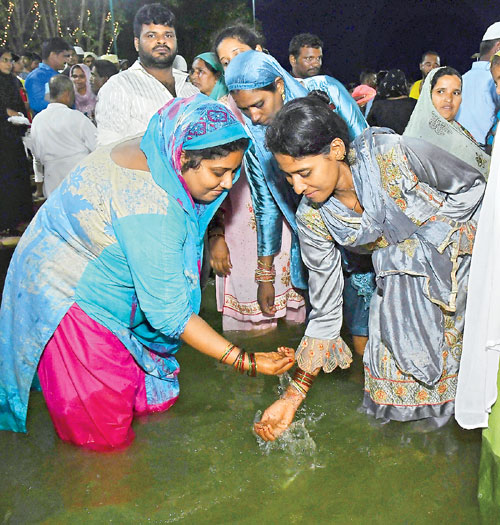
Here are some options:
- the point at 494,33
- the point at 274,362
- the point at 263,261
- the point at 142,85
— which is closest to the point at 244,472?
the point at 274,362

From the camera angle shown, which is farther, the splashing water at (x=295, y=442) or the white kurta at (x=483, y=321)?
the splashing water at (x=295, y=442)

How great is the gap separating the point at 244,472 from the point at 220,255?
1.31 meters

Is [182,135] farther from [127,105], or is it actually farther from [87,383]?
[127,105]

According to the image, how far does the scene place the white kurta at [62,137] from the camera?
4805 mm

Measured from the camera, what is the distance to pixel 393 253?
238cm

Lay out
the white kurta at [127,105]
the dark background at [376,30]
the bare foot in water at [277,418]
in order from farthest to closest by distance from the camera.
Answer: the dark background at [376,30] → the white kurta at [127,105] → the bare foot in water at [277,418]

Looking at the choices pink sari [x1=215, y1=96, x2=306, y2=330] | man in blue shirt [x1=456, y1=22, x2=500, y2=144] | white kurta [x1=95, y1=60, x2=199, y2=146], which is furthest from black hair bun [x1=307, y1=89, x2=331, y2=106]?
man in blue shirt [x1=456, y1=22, x2=500, y2=144]

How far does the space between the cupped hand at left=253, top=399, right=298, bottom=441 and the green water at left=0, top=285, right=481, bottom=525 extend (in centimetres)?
20

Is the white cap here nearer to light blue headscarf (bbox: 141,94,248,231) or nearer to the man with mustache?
the man with mustache

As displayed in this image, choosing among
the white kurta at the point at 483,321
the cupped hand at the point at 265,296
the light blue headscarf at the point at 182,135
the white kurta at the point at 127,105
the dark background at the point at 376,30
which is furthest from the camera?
the dark background at the point at 376,30

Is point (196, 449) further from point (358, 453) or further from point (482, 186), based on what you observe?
point (482, 186)

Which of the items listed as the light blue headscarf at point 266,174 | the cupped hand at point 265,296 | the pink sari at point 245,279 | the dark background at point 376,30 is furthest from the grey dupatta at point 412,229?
the dark background at point 376,30

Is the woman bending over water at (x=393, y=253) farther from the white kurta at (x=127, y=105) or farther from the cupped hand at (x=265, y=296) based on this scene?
the white kurta at (x=127, y=105)

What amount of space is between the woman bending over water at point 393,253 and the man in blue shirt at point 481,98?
2413mm
